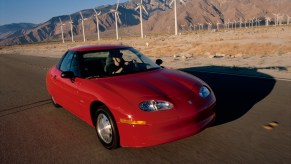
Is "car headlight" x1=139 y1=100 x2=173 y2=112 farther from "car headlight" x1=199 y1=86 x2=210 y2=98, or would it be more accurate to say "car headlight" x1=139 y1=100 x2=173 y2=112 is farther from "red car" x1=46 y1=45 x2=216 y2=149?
"car headlight" x1=199 y1=86 x2=210 y2=98

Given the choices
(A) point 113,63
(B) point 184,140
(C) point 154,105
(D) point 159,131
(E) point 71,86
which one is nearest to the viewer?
(D) point 159,131

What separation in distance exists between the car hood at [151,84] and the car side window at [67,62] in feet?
4.86

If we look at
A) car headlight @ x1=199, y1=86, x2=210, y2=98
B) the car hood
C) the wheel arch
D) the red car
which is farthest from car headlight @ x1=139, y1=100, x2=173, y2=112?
the wheel arch

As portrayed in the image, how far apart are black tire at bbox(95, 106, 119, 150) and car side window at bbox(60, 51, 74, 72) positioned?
187 cm

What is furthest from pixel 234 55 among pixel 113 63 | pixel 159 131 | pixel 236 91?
pixel 159 131

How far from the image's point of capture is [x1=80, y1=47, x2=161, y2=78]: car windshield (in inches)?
210

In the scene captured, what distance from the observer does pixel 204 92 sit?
4.63m

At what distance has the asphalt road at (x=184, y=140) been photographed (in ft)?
13.4

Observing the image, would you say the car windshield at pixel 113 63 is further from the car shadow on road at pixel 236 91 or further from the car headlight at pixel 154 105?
the car shadow on road at pixel 236 91

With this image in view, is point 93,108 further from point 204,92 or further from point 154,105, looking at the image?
point 204,92

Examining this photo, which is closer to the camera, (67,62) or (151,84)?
(151,84)

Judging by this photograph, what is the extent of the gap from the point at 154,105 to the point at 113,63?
5.99ft

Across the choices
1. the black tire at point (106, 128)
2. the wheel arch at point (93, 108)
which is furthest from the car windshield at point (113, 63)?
the black tire at point (106, 128)

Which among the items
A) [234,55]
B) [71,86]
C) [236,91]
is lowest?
[236,91]
